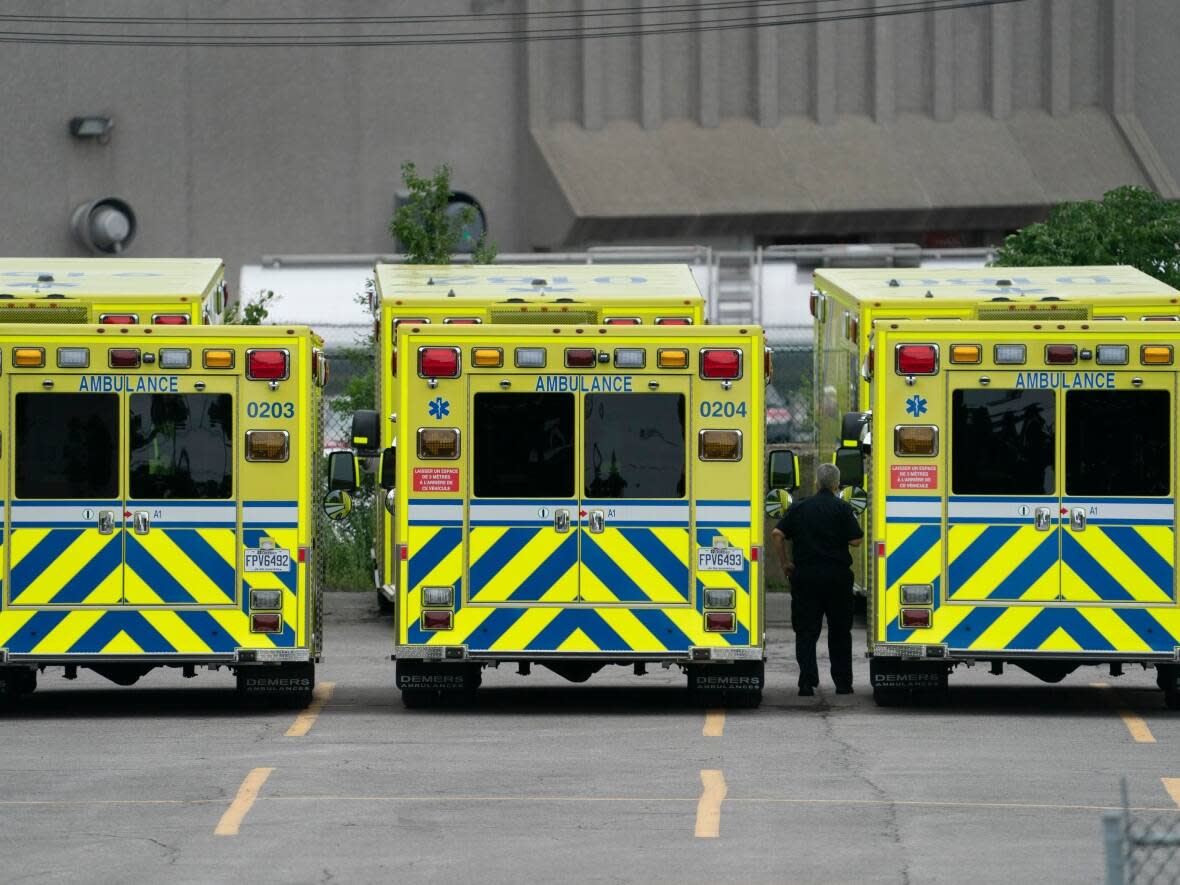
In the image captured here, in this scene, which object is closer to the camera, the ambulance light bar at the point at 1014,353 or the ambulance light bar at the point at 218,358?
the ambulance light bar at the point at 218,358

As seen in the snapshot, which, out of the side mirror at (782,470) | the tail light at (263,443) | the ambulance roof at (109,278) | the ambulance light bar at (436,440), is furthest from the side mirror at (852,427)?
the ambulance roof at (109,278)

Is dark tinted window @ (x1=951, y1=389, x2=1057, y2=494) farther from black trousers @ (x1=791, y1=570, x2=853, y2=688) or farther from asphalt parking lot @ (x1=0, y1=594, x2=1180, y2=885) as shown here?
asphalt parking lot @ (x1=0, y1=594, x2=1180, y2=885)

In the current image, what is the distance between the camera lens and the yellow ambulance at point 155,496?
576 inches

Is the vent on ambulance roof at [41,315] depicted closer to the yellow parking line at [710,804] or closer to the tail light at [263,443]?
the tail light at [263,443]

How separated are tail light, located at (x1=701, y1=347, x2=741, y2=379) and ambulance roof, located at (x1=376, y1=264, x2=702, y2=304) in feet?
8.23

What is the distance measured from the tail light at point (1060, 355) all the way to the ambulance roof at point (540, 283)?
132 inches

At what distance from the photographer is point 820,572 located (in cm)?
1584

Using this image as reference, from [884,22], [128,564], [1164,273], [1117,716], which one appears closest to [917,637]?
[1117,716]

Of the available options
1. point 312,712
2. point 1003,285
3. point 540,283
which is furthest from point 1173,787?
point 540,283

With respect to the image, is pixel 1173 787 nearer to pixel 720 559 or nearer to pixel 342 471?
pixel 720 559

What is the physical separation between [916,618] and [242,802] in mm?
5060

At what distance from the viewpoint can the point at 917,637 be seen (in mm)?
14906

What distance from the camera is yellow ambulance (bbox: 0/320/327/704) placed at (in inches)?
576

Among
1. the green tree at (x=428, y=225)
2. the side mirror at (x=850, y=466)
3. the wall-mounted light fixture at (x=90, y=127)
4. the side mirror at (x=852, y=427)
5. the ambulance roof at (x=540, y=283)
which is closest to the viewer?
the side mirror at (x=850, y=466)
